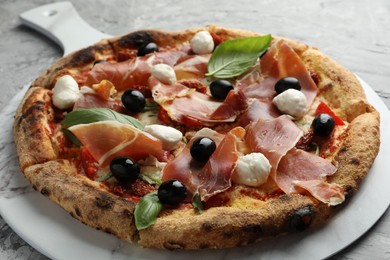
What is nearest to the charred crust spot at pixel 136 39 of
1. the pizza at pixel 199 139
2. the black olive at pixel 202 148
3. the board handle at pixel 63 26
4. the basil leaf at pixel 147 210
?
the pizza at pixel 199 139

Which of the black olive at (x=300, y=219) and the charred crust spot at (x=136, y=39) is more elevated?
the black olive at (x=300, y=219)

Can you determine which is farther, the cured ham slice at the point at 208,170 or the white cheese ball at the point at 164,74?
the white cheese ball at the point at 164,74

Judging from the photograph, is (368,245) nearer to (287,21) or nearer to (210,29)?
(210,29)

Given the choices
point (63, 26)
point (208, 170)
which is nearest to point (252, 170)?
point (208, 170)

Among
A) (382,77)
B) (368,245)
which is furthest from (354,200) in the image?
(382,77)

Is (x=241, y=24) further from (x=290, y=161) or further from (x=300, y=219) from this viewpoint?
(x=300, y=219)

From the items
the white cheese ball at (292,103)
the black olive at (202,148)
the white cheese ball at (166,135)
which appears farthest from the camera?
the white cheese ball at (292,103)

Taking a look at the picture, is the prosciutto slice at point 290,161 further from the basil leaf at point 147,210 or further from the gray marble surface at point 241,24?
the gray marble surface at point 241,24
